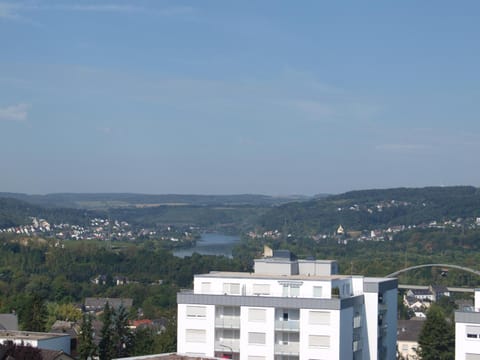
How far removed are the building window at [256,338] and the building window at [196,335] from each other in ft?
7.17

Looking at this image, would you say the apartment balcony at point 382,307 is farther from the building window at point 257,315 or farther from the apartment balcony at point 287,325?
the building window at point 257,315

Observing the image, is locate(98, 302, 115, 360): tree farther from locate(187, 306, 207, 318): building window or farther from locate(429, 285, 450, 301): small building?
locate(429, 285, 450, 301): small building

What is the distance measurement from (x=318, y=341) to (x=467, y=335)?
7.07 meters

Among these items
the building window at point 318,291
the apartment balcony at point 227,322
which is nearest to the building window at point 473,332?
the building window at point 318,291

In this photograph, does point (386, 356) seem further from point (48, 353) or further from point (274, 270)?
point (48, 353)

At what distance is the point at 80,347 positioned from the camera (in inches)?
2224

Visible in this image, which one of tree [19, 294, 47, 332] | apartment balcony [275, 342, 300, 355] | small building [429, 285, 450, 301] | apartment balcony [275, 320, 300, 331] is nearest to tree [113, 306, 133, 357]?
tree [19, 294, 47, 332]

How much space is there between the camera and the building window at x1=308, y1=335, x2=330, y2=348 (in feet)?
140

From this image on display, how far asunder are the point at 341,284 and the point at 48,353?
13675 mm

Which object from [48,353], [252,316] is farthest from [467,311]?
[48,353]

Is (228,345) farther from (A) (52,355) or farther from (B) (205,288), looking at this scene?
(A) (52,355)

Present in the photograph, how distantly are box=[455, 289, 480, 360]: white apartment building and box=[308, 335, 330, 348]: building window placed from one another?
6249 mm

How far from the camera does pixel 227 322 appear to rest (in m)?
43.9

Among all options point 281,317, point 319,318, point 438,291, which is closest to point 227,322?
point 281,317
